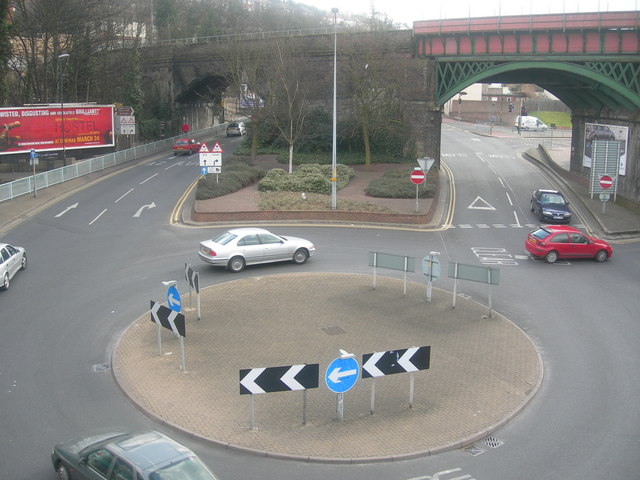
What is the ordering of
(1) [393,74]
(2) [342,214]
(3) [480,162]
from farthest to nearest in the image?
(3) [480,162] < (1) [393,74] < (2) [342,214]

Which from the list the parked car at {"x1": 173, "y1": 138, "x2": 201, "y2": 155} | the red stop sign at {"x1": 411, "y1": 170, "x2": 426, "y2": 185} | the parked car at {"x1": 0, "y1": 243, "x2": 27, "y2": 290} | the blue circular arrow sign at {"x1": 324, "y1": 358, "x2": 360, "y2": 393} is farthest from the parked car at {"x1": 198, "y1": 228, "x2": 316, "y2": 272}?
the parked car at {"x1": 173, "y1": 138, "x2": 201, "y2": 155}

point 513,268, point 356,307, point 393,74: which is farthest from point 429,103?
point 356,307

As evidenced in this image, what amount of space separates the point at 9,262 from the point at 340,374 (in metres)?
13.8

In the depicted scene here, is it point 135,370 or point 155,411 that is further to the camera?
point 135,370

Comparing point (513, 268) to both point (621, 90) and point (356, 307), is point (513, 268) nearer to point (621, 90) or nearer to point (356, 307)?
point (356, 307)

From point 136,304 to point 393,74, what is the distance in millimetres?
30378

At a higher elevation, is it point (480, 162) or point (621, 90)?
point (621, 90)

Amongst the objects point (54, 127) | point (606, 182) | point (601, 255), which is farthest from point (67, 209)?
point (606, 182)

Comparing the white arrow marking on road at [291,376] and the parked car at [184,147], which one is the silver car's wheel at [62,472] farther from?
the parked car at [184,147]

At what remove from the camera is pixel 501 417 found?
40.2 ft

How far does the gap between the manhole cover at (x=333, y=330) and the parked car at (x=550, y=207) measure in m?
19.0

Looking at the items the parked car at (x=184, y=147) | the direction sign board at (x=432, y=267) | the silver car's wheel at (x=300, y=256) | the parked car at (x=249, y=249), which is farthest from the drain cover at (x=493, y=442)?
the parked car at (x=184, y=147)

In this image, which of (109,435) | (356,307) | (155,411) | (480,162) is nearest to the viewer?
(109,435)

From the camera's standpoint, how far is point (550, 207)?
32.8m
